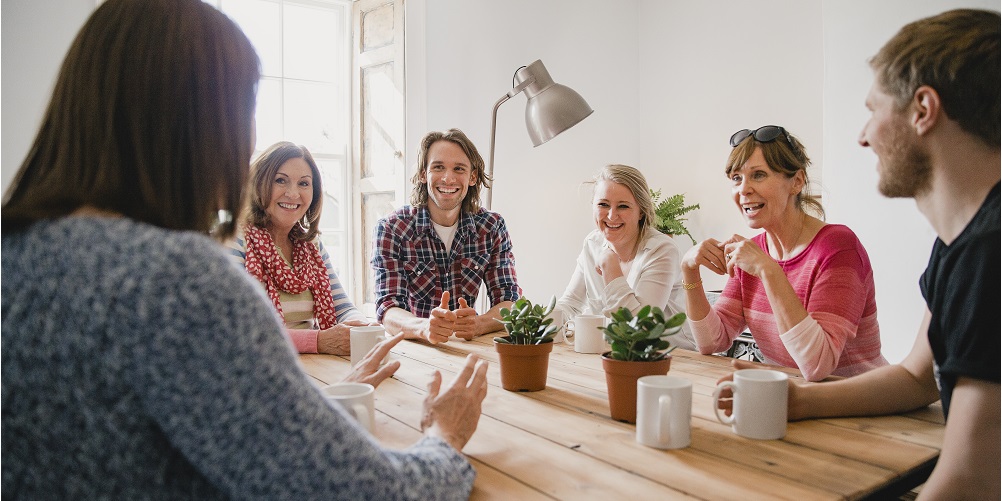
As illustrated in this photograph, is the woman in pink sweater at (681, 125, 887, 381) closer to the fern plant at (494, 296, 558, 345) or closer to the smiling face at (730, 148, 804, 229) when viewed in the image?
the smiling face at (730, 148, 804, 229)

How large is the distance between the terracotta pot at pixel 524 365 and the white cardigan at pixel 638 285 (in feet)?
2.81

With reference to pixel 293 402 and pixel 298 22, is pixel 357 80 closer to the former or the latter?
pixel 298 22

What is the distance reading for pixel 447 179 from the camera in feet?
8.64

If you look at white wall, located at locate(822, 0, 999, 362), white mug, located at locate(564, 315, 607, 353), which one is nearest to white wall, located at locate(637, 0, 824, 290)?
white wall, located at locate(822, 0, 999, 362)

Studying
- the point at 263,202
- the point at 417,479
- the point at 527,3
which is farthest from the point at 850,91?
the point at 417,479

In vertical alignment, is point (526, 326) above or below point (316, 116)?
below

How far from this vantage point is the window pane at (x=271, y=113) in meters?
3.72

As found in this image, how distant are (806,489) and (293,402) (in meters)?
0.64

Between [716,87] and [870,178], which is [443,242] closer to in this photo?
[870,178]

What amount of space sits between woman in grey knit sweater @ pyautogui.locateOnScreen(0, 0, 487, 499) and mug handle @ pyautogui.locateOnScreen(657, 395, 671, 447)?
409mm

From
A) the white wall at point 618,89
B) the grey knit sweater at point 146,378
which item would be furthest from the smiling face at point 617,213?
the grey knit sweater at point 146,378

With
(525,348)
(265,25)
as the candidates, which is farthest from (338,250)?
(525,348)

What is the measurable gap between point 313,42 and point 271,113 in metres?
0.51

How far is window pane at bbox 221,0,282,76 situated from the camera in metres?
3.65
